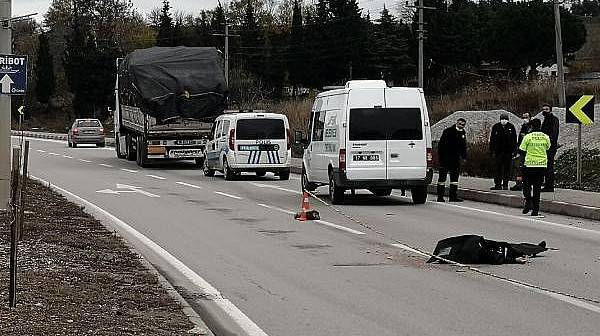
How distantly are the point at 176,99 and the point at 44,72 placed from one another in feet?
241

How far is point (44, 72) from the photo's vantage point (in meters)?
105

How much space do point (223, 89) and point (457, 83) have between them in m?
44.4

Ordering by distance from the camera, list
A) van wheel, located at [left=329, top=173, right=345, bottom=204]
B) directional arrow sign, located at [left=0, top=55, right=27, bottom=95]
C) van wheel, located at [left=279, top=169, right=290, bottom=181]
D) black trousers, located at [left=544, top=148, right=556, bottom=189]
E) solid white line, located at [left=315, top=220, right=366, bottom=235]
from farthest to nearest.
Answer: van wheel, located at [left=279, top=169, right=290, bottom=181], black trousers, located at [left=544, top=148, right=556, bottom=189], van wheel, located at [left=329, top=173, right=345, bottom=204], directional arrow sign, located at [left=0, top=55, right=27, bottom=95], solid white line, located at [left=315, top=220, right=366, bottom=235]

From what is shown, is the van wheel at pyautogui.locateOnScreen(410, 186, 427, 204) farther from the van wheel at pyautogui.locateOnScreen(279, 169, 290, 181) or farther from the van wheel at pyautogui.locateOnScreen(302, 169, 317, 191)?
the van wheel at pyautogui.locateOnScreen(279, 169, 290, 181)

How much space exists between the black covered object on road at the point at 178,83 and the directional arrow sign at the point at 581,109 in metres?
15.8

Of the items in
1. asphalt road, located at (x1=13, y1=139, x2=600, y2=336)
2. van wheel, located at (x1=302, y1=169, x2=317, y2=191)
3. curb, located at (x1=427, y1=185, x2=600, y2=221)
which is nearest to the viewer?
asphalt road, located at (x1=13, y1=139, x2=600, y2=336)

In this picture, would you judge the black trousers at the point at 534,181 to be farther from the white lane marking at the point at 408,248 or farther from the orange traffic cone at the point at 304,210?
the white lane marking at the point at 408,248

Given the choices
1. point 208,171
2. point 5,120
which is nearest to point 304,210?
point 5,120

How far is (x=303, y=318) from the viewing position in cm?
895

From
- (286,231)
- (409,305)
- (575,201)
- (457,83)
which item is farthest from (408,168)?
(457,83)

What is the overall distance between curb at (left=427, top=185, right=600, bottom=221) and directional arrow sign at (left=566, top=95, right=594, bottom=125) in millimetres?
2475

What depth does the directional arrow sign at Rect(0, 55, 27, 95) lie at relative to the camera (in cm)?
1742

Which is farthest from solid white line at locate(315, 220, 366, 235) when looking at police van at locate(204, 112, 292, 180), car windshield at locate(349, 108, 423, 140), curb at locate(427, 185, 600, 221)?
police van at locate(204, 112, 292, 180)

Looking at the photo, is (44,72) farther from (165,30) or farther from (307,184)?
(307,184)
